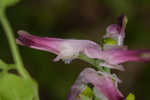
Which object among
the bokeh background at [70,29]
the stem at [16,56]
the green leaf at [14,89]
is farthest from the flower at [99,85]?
the bokeh background at [70,29]

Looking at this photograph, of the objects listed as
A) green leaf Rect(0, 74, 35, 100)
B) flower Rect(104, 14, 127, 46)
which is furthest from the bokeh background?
flower Rect(104, 14, 127, 46)

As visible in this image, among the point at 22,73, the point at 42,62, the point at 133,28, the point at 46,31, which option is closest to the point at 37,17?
the point at 46,31

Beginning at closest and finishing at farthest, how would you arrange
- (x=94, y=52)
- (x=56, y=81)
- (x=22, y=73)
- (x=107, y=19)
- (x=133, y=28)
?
(x=94, y=52)
(x=22, y=73)
(x=56, y=81)
(x=133, y=28)
(x=107, y=19)

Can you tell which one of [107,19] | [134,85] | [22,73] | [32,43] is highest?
[107,19]

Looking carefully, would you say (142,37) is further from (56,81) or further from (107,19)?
(56,81)

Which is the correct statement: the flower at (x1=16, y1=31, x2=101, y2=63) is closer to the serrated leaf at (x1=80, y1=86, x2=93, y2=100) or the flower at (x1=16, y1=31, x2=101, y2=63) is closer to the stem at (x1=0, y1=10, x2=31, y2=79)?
the serrated leaf at (x1=80, y1=86, x2=93, y2=100)

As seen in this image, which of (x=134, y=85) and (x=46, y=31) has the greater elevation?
(x=46, y=31)

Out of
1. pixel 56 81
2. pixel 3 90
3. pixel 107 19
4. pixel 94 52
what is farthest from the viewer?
pixel 107 19
